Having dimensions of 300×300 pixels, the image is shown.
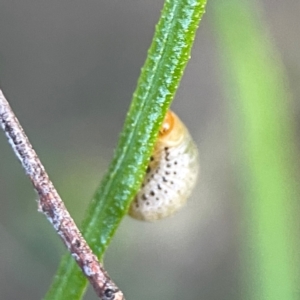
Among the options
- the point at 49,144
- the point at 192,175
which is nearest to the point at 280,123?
the point at 192,175

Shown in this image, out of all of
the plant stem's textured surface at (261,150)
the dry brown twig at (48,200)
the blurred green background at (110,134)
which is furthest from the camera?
the blurred green background at (110,134)

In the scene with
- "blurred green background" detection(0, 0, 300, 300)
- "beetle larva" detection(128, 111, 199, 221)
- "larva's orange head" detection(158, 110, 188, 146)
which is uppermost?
"larva's orange head" detection(158, 110, 188, 146)

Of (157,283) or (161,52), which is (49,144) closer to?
(157,283)

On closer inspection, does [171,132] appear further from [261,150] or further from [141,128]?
[261,150]

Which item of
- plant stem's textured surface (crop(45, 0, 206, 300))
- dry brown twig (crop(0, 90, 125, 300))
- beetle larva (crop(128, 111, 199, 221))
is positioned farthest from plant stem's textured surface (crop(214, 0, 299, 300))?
dry brown twig (crop(0, 90, 125, 300))

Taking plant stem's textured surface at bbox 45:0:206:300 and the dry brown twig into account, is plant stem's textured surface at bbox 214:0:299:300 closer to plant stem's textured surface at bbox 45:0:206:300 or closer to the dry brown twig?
plant stem's textured surface at bbox 45:0:206:300

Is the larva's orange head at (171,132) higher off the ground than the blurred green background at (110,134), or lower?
higher

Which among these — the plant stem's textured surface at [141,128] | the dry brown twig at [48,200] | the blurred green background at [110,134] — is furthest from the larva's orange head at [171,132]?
the blurred green background at [110,134]

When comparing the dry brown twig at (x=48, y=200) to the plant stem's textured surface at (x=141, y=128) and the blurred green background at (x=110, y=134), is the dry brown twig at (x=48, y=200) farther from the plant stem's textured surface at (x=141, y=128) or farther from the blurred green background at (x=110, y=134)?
the blurred green background at (x=110, y=134)
